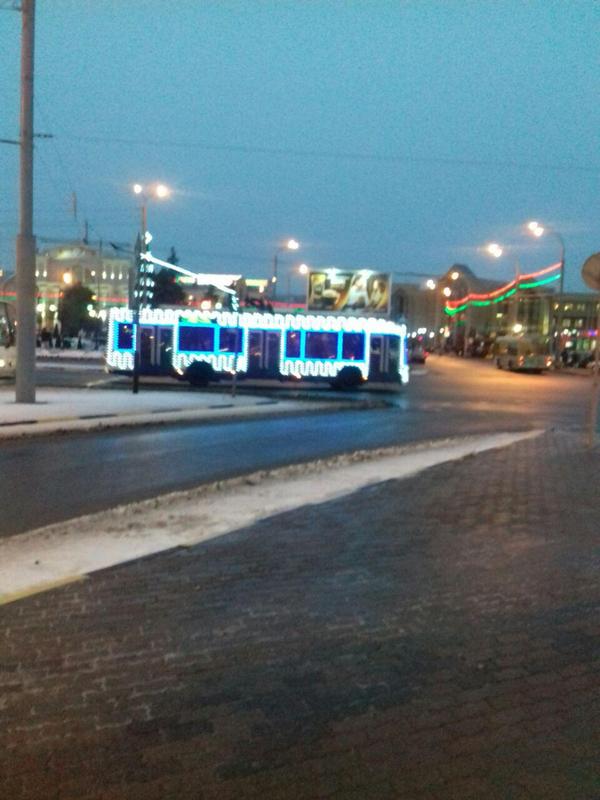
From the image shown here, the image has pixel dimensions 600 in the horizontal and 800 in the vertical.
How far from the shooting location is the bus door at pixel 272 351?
40.6 metres

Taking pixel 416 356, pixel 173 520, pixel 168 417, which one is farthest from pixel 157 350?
pixel 416 356

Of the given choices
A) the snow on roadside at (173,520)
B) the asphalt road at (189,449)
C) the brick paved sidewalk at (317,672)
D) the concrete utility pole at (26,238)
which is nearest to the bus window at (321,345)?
the asphalt road at (189,449)

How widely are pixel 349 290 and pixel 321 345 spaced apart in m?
19.1

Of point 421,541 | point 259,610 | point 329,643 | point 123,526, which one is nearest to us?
→ point 329,643

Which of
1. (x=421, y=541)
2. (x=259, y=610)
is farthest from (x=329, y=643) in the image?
(x=421, y=541)

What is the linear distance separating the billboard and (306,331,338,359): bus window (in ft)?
58.4

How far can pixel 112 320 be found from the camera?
131ft

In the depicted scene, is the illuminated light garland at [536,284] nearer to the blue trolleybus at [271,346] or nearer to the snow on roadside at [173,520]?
the blue trolleybus at [271,346]

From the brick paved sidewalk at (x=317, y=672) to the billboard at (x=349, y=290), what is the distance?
49721 mm

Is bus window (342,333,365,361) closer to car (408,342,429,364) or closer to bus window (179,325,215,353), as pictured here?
bus window (179,325,215,353)

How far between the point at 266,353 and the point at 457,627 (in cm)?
3436

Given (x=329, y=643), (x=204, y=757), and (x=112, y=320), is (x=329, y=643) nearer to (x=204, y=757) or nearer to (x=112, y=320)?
(x=204, y=757)

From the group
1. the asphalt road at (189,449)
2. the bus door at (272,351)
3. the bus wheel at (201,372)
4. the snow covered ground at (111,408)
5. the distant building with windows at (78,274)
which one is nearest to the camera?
the asphalt road at (189,449)

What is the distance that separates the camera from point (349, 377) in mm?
40500
